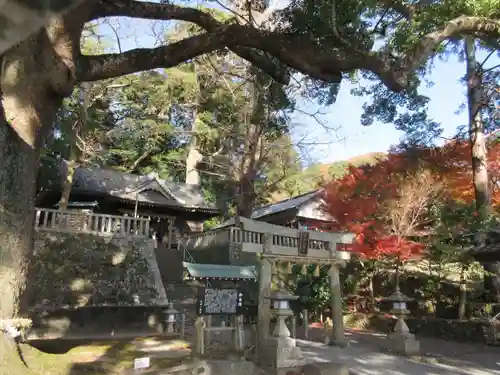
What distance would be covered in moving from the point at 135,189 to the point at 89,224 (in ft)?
27.7

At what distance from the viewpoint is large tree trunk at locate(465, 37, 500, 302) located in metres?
13.8

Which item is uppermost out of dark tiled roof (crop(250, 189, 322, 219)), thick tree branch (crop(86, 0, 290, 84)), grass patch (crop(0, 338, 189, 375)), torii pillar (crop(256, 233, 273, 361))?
dark tiled roof (crop(250, 189, 322, 219))

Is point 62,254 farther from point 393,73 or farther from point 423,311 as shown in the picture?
point 423,311

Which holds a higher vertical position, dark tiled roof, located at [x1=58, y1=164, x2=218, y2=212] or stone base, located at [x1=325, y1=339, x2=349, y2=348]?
dark tiled roof, located at [x1=58, y1=164, x2=218, y2=212]

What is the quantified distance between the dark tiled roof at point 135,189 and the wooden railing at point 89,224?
6753 mm

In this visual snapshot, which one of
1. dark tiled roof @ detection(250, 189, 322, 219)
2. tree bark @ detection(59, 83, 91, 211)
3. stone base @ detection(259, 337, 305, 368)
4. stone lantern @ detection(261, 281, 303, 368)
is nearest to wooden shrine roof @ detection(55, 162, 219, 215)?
tree bark @ detection(59, 83, 91, 211)

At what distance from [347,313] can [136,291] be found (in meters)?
9.05

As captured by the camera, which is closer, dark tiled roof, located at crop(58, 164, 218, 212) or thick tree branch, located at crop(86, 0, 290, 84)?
thick tree branch, located at crop(86, 0, 290, 84)

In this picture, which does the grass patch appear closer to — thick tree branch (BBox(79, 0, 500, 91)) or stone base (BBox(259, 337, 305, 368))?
stone base (BBox(259, 337, 305, 368))

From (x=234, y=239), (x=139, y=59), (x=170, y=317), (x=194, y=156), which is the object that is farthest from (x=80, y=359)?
(x=194, y=156)

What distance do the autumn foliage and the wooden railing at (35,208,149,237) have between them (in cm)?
770

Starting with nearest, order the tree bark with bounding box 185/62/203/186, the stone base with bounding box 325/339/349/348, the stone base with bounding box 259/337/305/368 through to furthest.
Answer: the stone base with bounding box 259/337/305/368, the stone base with bounding box 325/339/349/348, the tree bark with bounding box 185/62/203/186

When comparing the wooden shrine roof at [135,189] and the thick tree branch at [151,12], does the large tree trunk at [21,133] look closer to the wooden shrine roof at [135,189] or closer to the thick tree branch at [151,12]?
the thick tree branch at [151,12]

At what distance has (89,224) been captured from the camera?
14.6 m
